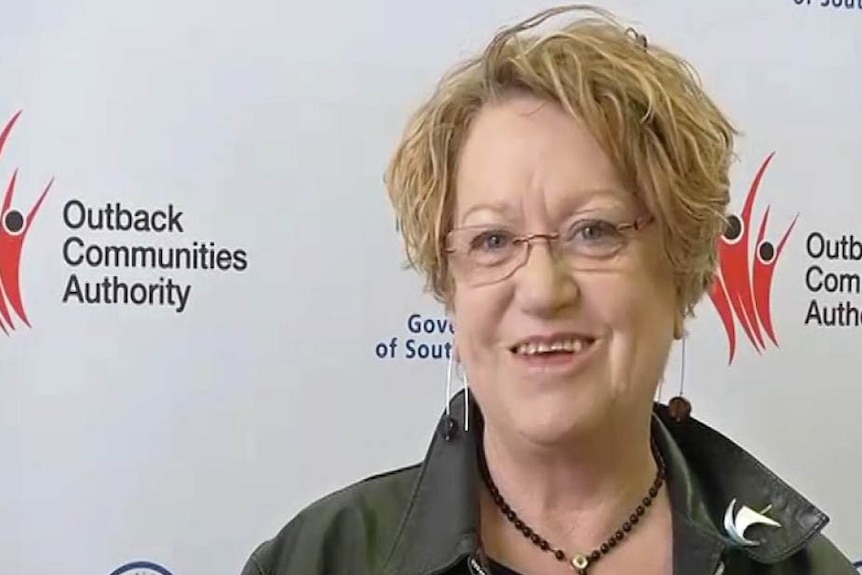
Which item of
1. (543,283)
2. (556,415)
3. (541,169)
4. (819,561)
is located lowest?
(819,561)

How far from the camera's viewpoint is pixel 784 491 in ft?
4.03

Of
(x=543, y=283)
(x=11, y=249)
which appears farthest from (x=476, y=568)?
(x=11, y=249)

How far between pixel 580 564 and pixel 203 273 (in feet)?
2.07

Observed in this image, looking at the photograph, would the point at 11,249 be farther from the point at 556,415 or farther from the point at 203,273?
the point at 556,415

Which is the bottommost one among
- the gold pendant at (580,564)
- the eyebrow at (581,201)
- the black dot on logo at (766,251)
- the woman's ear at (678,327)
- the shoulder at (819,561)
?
the shoulder at (819,561)

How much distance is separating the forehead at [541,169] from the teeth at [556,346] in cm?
11

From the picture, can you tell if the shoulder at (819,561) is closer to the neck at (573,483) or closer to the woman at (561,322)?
the woman at (561,322)

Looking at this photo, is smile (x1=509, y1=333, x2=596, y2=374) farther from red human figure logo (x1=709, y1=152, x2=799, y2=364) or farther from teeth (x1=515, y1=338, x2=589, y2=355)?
red human figure logo (x1=709, y1=152, x2=799, y2=364)

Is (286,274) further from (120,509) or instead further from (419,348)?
(120,509)

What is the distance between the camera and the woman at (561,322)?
1088 millimetres

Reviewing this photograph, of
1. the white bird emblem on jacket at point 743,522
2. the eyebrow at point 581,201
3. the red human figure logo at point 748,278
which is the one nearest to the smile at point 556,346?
the eyebrow at point 581,201

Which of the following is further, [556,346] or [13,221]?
[13,221]

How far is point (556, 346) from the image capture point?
1.08 metres

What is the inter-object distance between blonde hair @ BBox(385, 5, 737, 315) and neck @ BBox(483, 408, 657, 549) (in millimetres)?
144
